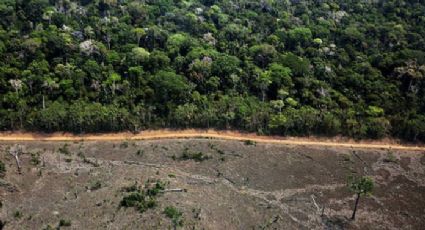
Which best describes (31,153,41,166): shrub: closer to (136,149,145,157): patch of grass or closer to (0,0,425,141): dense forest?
(0,0,425,141): dense forest

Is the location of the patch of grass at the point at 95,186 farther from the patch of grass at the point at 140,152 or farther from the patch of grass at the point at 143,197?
the patch of grass at the point at 140,152

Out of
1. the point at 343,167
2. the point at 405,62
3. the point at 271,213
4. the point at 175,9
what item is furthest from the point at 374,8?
the point at 271,213

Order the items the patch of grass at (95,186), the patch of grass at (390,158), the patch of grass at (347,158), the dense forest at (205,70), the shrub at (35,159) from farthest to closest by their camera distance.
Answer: the dense forest at (205,70) → the patch of grass at (390,158) → the patch of grass at (347,158) → the shrub at (35,159) → the patch of grass at (95,186)

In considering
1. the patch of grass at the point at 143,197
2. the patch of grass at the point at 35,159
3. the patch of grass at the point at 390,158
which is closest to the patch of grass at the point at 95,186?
the patch of grass at the point at 143,197

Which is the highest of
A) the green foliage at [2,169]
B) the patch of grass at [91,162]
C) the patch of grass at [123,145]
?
the patch of grass at [123,145]

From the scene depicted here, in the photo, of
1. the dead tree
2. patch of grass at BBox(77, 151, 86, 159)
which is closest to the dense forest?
the dead tree

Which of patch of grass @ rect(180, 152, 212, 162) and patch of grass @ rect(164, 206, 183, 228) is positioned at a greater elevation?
patch of grass @ rect(180, 152, 212, 162)
